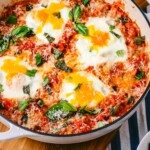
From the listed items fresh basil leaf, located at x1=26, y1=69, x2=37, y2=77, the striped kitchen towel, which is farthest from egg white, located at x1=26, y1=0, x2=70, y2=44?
the striped kitchen towel

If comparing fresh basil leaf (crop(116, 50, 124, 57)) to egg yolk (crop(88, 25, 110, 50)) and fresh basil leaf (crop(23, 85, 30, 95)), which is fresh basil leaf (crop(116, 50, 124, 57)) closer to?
egg yolk (crop(88, 25, 110, 50))

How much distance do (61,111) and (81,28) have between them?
1.82 feet

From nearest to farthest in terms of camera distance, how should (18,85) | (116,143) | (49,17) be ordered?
1. (18,85)
2. (49,17)
3. (116,143)

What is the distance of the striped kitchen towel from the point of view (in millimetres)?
2979

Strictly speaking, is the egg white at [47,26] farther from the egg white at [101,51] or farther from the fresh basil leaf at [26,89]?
the fresh basil leaf at [26,89]

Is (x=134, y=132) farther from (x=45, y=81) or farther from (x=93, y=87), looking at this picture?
(x=45, y=81)

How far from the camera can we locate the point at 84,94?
2621 millimetres

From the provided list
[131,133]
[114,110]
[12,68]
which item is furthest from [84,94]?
[131,133]

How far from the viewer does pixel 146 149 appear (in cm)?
257

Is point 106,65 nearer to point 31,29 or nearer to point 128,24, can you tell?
point 128,24

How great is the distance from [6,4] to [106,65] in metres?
0.75

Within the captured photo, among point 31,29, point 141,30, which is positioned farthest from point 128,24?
point 31,29

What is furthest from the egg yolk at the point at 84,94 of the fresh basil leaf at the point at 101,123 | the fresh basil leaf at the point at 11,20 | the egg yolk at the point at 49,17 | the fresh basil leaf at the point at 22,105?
the fresh basil leaf at the point at 11,20

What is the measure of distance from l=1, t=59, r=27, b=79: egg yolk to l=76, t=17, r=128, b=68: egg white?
35cm
